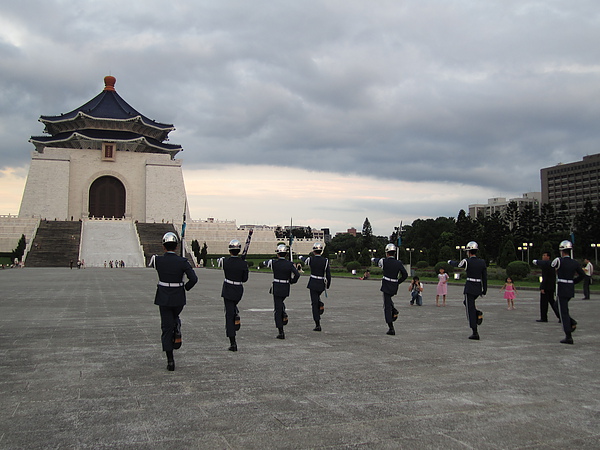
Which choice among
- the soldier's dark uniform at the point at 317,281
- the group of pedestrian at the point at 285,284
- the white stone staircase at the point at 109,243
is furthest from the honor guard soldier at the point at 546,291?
the white stone staircase at the point at 109,243

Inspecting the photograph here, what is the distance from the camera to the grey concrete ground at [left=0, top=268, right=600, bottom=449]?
3.41 meters

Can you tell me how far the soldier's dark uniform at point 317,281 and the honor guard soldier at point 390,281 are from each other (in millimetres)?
859

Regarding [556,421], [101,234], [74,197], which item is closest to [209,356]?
[556,421]

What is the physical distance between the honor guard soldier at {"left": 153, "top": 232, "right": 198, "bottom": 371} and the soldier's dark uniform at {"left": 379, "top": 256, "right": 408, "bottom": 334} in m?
3.25

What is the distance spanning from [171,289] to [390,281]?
359 cm

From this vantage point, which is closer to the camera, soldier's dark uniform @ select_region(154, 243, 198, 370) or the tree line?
soldier's dark uniform @ select_region(154, 243, 198, 370)

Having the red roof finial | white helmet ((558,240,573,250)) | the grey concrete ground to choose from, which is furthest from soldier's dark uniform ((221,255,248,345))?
the red roof finial

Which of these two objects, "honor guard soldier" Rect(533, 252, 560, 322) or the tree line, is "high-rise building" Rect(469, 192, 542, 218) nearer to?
the tree line

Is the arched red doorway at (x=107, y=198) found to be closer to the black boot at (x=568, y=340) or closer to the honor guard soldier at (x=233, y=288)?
the honor guard soldier at (x=233, y=288)

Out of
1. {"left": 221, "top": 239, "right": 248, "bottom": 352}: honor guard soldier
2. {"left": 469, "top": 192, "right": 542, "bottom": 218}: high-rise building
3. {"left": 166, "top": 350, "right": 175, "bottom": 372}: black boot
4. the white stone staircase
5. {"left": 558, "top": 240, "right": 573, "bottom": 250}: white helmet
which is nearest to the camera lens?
{"left": 166, "top": 350, "right": 175, "bottom": 372}: black boot

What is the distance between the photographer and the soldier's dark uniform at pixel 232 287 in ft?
20.9

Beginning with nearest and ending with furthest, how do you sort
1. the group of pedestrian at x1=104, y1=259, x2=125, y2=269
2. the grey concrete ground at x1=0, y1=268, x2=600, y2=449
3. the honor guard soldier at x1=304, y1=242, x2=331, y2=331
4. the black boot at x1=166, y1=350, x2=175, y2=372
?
the grey concrete ground at x1=0, y1=268, x2=600, y2=449
the black boot at x1=166, y1=350, x2=175, y2=372
the honor guard soldier at x1=304, y1=242, x2=331, y2=331
the group of pedestrian at x1=104, y1=259, x2=125, y2=269

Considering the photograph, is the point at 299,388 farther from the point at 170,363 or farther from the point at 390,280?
the point at 390,280

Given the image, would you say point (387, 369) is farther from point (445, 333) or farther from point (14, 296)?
point (14, 296)
